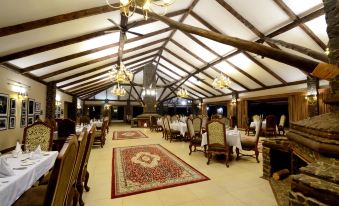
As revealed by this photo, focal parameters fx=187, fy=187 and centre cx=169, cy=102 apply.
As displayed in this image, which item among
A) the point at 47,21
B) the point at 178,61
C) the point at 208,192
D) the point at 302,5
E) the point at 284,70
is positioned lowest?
the point at 208,192

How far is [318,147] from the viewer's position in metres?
1.85

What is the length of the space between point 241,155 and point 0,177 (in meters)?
5.13

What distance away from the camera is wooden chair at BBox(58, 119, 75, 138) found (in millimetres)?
5477

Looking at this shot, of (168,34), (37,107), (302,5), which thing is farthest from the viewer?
(168,34)

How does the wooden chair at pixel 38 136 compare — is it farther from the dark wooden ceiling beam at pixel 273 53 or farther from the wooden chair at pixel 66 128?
the dark wooden ceiling beam at pixel 273 53

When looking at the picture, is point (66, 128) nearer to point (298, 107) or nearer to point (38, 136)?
point (38, 136)

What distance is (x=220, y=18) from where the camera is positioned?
6.89m

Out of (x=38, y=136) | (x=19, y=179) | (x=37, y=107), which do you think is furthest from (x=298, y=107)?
(x=37, y=107)

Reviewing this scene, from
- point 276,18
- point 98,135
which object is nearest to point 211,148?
A: point 98,135

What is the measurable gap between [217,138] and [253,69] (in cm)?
663

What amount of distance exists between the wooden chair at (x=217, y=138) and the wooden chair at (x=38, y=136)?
330cm

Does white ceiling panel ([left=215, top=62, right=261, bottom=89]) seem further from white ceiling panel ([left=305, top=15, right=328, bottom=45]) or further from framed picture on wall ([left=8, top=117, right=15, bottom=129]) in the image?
framed picture on wall ([left=8, top=117, right=15, bottom=129])

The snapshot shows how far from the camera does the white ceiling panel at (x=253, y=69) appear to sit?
9.08 meters

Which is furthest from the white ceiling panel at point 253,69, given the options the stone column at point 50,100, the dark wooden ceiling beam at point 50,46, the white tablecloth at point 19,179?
the stone column at point 50,100
